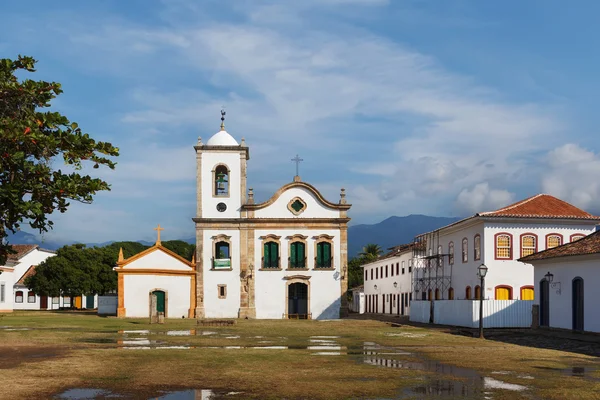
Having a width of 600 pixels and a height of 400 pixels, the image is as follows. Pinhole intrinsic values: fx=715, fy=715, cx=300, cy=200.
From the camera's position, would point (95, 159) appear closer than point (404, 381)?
Yes

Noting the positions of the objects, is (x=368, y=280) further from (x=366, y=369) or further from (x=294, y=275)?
(x=366, y=369)

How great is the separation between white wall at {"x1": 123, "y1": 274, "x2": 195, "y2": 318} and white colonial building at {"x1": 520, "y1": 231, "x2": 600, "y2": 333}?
2450 centimetres

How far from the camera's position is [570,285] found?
29281 mm

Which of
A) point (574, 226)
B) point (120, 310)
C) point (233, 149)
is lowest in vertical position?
point (120, 310)

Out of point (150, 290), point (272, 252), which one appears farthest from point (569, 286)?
point (150, 290)

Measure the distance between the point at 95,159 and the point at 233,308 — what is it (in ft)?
126

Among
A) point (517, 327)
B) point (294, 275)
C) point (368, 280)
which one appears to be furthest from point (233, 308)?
point (368, 280)

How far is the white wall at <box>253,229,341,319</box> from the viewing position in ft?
159

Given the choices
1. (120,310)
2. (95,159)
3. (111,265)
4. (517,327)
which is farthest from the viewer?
(111,265)

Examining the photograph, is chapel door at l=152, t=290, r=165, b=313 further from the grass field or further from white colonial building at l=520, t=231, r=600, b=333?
white colonial building at l=520, t=231, r=600, b=333

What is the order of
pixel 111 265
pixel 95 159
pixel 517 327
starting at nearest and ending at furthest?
pixel 95 159 < pixel 517 327 < pixel 111 265

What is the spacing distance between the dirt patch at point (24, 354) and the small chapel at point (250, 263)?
27.8m

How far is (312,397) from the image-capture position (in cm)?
1107

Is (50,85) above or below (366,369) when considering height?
above
